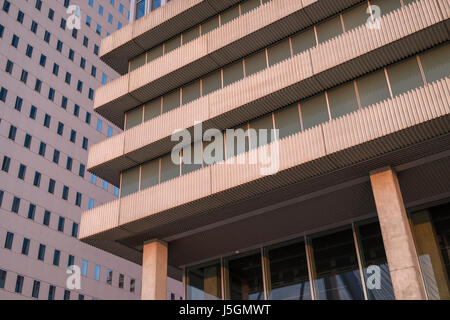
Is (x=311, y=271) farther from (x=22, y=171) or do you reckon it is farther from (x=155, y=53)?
(x=22, y=171)

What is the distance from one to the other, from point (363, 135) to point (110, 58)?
18618 mm

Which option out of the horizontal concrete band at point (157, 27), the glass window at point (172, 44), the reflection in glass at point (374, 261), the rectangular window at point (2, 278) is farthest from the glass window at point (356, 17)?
the rectangular window at point (2, 278)

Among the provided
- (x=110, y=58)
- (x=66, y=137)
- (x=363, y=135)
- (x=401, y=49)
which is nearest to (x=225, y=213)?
(x=363, y=135)

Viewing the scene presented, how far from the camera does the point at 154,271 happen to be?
2438 cm

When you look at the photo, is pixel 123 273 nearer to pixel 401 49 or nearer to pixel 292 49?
pixel 292 49

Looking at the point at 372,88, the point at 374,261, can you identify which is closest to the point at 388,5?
the point at 372,88

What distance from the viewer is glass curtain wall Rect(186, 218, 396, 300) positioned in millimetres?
21141

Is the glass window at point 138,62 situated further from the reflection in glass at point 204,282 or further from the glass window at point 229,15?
the reflection in glass at point 204,282

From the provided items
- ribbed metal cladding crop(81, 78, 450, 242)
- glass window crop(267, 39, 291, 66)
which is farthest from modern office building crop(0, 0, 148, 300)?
glass window crop(267, 39, 291, 66)

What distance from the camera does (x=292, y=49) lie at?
968 inches

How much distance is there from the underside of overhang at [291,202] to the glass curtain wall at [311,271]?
0.75m

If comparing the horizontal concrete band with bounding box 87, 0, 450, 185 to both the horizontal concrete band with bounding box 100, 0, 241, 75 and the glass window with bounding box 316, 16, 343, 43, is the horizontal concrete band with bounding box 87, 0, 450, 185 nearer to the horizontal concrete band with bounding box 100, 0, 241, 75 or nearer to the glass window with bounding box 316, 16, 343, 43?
the glass window with bounding box 316, 16, 343, 43

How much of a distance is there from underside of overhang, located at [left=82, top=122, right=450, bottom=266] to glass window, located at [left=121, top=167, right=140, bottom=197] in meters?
2.47
